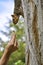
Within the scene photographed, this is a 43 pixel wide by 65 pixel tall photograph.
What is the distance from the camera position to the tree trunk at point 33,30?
0.94 meters

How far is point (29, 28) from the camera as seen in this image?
978mm

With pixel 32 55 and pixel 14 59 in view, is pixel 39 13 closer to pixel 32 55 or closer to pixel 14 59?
pixel 32 55

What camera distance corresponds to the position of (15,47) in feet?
3.43

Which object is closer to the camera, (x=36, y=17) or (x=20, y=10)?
(x=36, y=17)

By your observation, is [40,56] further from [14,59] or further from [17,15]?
[14,59]

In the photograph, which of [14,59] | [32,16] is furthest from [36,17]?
[14,59]

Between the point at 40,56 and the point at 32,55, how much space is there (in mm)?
32

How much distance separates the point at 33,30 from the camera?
3.19 ft

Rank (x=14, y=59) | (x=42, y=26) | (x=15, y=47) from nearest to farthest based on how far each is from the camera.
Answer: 1. (x=42, y=26)
2. (x=15, y=47)
3. (x=14, y=59)

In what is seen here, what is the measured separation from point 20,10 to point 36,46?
0.63 ft

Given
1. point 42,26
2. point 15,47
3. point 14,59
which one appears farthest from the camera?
point 14,59

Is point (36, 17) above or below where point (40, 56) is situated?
above

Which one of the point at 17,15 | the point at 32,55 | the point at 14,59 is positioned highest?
the point at 17,15

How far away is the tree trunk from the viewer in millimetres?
944
